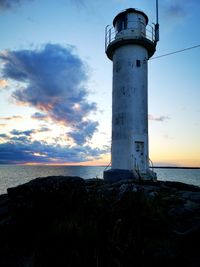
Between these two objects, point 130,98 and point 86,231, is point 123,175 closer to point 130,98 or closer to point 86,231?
point 130,98

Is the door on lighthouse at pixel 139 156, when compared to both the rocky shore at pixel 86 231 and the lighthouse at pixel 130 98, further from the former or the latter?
the rocky shore at pixel 86 231

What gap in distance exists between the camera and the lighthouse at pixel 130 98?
48.9 ft

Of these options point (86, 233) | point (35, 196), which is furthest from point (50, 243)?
point (35, 196)

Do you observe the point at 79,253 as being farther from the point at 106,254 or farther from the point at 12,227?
the point at 12,227

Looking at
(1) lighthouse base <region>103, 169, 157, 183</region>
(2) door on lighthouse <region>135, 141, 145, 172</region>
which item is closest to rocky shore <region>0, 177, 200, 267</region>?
(1) lighthouse base <region>103, 169, 157, 183</region>

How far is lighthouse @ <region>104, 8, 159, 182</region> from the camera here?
48.9 feet

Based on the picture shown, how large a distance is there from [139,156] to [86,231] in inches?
439

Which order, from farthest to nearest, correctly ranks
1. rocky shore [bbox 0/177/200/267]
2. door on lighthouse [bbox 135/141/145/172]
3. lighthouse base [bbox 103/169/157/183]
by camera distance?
door on lighthouse [bbox 135/141/145/172], lighthouse base [bbox 103/169/157/183], rocky shore [bbox 0/177/200/267]

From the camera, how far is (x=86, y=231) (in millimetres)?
4312

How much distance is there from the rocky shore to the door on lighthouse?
26.0 ft

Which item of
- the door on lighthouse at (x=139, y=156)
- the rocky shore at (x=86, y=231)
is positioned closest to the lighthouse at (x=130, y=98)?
the door on lighthouse at (x=139, y=156)

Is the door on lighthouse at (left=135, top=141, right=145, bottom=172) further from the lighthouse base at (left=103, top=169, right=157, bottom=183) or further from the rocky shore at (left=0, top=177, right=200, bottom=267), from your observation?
the rocky shore at (left=0, top=177, right=200, bottom=267)

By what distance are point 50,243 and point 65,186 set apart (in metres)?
1.96

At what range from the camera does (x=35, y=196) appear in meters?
5.55
